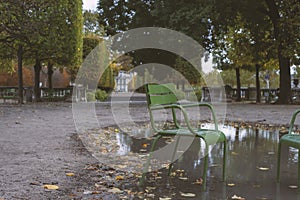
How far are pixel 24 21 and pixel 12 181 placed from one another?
1506cm

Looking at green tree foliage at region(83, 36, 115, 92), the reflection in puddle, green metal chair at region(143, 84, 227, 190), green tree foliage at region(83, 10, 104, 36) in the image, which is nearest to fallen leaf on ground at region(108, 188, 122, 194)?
the reflection in puddle

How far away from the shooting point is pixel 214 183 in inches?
156

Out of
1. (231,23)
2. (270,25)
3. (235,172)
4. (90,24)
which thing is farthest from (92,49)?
(235,172)

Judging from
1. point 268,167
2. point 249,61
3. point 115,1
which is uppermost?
point 115,1

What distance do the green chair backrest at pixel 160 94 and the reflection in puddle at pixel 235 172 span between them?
0.82 meters

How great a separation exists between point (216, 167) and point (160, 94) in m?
1.22

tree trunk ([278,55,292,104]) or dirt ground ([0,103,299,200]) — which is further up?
tree trunk ([278,55,292,104])

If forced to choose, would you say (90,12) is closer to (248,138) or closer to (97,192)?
(248,138)

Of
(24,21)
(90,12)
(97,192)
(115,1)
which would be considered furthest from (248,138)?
(90,12)

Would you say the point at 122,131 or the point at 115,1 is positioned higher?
the point at 115,1

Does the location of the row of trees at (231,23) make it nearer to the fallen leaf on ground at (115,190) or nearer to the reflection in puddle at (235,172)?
the reflection in puddle at (235,172)

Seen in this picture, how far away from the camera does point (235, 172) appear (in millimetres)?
4504

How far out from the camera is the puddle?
143 inches

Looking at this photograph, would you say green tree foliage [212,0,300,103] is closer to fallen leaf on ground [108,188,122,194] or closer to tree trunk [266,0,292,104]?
tree trunk [266,0,292,104]
